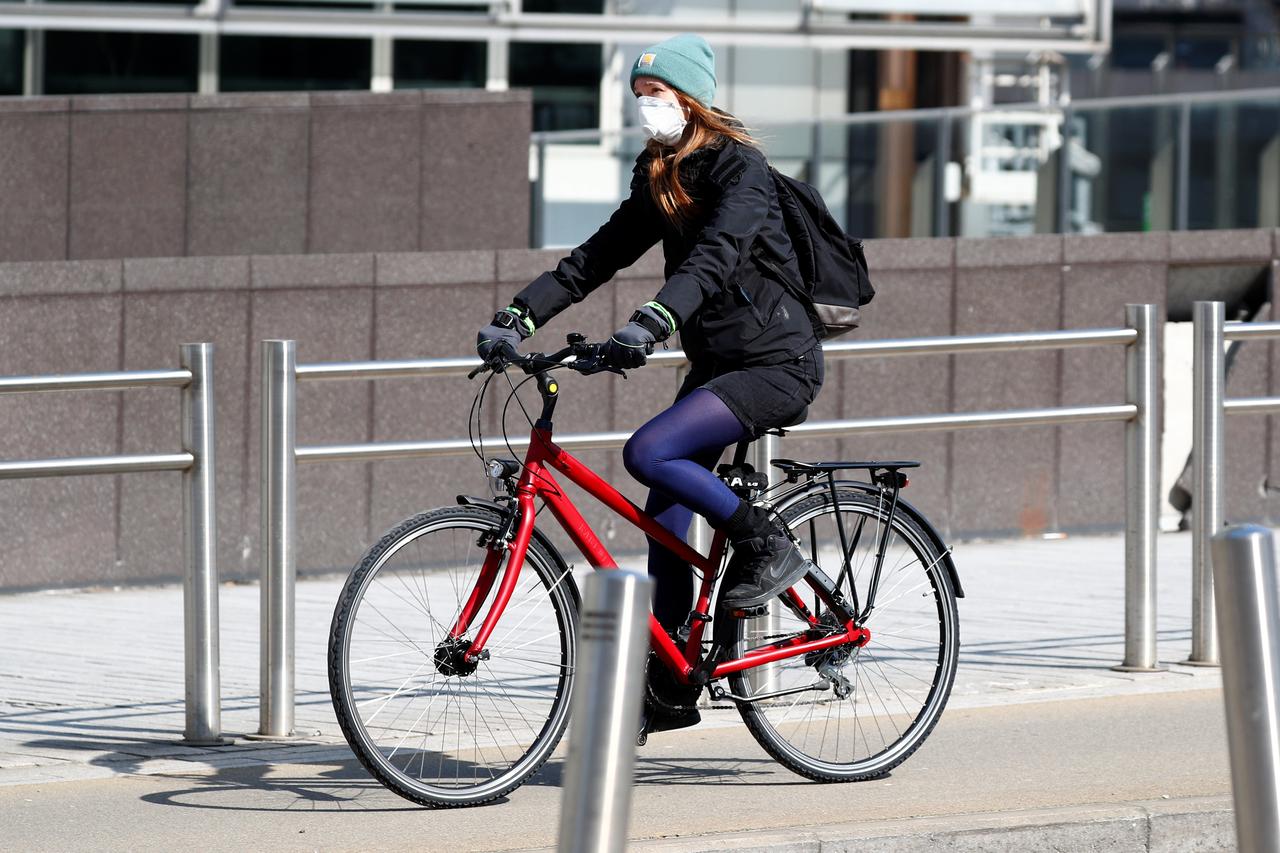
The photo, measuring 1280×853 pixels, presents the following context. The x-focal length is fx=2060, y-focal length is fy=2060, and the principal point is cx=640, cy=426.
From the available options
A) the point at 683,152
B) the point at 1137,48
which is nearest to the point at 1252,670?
the point at 683,152

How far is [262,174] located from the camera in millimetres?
9859

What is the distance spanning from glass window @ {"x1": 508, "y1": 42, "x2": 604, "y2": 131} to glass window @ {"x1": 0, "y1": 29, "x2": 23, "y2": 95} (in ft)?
10.6

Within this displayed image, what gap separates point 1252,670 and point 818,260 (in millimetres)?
1973

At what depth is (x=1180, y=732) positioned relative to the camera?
6000 mm

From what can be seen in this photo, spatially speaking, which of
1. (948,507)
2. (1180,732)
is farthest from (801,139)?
(1180,732)

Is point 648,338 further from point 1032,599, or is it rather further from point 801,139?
point 801,139

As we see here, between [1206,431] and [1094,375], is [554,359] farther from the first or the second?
[1094,375]

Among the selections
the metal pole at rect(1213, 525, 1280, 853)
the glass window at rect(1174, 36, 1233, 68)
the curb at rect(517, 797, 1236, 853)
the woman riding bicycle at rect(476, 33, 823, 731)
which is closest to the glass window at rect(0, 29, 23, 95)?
the woman riding bicycle at rect(476, 33, 823, 731)

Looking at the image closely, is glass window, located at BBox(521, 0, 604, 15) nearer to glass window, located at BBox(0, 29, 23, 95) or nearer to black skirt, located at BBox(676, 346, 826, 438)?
glass window, located at BBox(0, 29, 23, 95)

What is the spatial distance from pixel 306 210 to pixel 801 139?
3.24 m

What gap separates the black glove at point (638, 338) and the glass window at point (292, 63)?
9500 millimetres

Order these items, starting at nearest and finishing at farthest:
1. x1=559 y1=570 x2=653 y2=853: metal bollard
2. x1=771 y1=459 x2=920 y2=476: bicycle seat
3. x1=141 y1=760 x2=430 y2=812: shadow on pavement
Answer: x1=559 y1=570 x2=653 y2=853: metal bollard
x1=141 y1=760 x2=430 y2=812: shadow on pavement
x1=771 y1=459 x2=920 y2=476: bicycle seat

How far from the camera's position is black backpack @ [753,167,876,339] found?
5168 mm

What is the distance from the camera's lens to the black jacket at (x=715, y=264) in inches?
191
